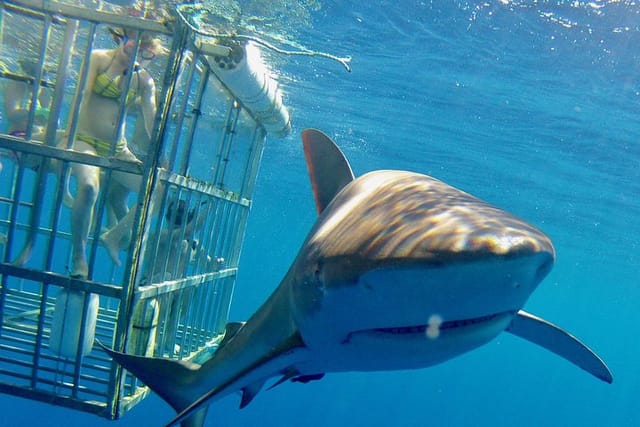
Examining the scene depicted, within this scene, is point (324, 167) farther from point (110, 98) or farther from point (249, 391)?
point (110, 98)

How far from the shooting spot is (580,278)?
151 ft

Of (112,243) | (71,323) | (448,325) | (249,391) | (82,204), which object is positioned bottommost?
(71,323)

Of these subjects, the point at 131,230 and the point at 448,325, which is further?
the point at 131,230

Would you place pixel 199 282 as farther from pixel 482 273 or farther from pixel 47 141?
pixel 482 273

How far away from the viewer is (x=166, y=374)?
3.36 m

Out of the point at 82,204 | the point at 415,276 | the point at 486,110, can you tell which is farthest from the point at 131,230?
the point at 486,110

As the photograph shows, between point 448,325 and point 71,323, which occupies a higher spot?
point 448,325

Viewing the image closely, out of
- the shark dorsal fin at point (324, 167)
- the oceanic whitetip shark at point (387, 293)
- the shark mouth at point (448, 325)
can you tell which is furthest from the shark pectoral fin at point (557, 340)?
the shark dorsal fin at point (324, 167)

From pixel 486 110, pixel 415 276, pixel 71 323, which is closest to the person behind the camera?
pixel 415 276

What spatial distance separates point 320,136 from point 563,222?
2448 cm

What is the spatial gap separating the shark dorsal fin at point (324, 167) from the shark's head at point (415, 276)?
3.70ft

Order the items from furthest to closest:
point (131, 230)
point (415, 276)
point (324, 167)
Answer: point (131, 230) < point (324, 167) < point (415, 276)

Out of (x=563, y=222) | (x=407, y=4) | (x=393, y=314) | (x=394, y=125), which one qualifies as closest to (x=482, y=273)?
(x=393, y=314)

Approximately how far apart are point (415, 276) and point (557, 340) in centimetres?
236
